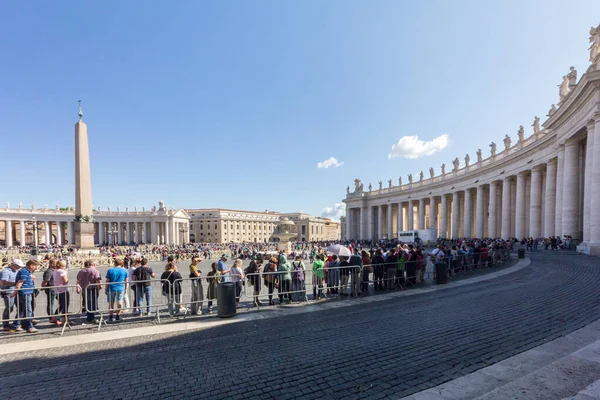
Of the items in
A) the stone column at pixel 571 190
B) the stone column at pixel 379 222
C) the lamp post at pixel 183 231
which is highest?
the stone column at pixel 571 190

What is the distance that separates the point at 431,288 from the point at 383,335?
6.67m

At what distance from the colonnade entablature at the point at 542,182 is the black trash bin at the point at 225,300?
22944 millimetres

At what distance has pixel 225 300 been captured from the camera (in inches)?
336

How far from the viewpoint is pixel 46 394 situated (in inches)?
172

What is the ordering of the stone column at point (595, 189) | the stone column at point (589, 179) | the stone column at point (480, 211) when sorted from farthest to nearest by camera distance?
the stone column at point (480, 211) → the stone column at point (589, 179) → the stone column at point (595, 189)

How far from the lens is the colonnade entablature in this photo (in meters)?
20.8

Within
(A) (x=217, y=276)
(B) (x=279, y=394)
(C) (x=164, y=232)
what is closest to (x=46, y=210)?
(C) (x=164, y=232)

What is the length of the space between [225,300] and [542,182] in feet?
128

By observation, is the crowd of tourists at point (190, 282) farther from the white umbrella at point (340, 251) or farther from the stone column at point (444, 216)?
the stone column at point (444, 216)

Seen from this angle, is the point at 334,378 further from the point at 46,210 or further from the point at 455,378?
the point at 46,210

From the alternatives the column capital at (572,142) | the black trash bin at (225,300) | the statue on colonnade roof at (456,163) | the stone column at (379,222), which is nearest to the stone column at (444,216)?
the statue on colonnade roof at (456,163)

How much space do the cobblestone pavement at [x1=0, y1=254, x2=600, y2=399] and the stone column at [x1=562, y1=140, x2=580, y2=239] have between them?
20162 millimetres

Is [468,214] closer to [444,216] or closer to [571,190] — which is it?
[444,216]

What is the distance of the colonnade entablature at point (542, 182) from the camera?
68.2ft
